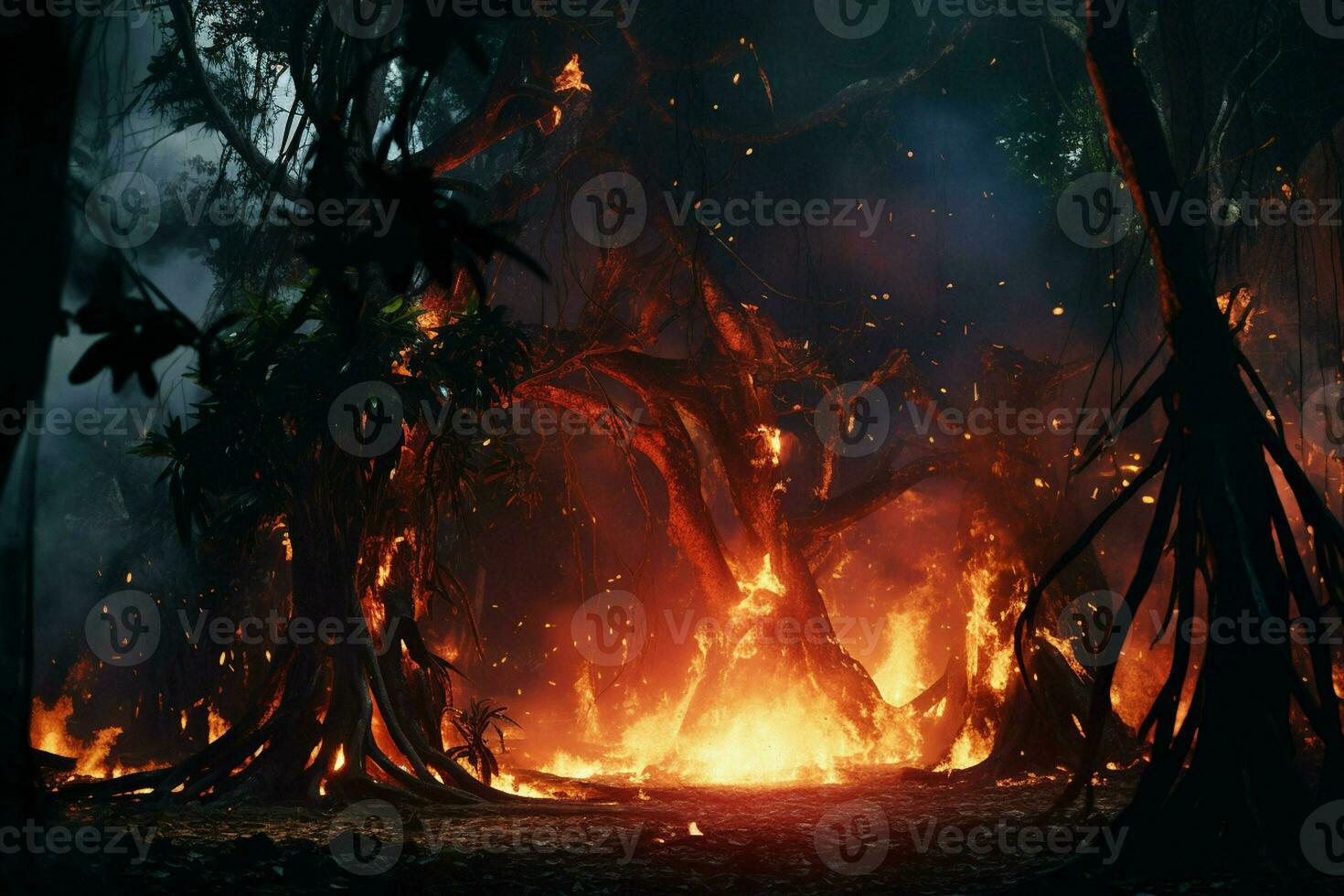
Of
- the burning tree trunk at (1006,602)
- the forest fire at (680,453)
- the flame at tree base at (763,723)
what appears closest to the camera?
the forest fire at (680,453)

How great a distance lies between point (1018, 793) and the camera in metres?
6.94

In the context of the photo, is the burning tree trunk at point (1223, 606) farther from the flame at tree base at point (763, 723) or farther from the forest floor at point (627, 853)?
the flame at tree base at point (763, 723)

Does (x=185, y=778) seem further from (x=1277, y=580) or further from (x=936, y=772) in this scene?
(x=1277, y=580)

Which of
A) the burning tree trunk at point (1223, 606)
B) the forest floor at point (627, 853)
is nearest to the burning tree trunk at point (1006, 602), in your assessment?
the forest floor at point (627, 853)

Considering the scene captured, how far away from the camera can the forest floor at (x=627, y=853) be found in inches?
140

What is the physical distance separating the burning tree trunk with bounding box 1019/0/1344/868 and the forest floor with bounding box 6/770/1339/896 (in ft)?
0.68

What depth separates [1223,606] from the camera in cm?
337

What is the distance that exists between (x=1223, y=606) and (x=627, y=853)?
2727 mm

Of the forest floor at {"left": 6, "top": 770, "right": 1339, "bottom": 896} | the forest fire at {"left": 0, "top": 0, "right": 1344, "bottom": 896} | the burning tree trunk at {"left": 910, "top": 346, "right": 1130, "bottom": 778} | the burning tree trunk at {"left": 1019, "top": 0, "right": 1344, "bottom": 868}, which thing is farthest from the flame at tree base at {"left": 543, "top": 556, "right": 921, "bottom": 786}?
the burning tree trunk at {"left": 1019, "top": 0, "right": 1344, "bottom": 868}

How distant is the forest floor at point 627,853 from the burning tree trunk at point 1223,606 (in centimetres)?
21

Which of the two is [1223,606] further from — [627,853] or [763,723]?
[763,723]

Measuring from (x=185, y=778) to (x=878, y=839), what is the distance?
171 inches

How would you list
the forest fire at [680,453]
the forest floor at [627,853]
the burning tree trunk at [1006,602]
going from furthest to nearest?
1. the burning tree trunk at [1006,602]
2. the forest floor at [627,853]
3. the forest fire at [680,453]

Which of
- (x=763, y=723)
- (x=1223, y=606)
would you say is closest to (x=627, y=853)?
(x=1223, y=606)
